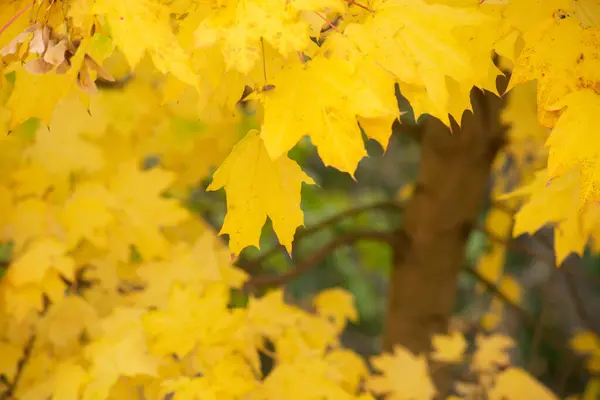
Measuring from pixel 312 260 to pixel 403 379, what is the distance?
1.92ft

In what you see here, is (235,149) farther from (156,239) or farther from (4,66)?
(156,239)

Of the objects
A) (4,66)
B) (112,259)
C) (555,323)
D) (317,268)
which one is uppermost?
(4,66)

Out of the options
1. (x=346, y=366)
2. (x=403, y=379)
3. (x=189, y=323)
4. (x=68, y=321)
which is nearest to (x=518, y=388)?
(x=403, y=379)

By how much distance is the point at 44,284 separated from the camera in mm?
1507

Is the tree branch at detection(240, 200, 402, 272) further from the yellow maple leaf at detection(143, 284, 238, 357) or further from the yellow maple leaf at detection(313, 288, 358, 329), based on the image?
the yellow maple leaf at detection(143, 284, 238, 357)

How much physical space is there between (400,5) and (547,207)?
23.7 inches

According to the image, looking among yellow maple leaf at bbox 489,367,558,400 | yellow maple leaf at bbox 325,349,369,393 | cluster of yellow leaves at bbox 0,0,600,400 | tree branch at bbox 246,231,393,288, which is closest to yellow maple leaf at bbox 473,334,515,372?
cluster of yellow leaves at bbox 0,0,600,400

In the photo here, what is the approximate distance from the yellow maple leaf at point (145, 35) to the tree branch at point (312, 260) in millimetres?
1178

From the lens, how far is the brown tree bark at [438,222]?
80.0 inches

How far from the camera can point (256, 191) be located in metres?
0.97

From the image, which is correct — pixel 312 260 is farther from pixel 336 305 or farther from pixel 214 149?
pixel 214 149

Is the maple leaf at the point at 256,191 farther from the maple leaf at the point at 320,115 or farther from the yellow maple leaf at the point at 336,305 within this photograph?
the yellow maple leaf at the point at 336,305

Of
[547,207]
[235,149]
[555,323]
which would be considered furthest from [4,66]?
[555,323]

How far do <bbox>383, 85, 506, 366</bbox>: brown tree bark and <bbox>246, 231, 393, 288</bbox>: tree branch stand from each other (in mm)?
126
